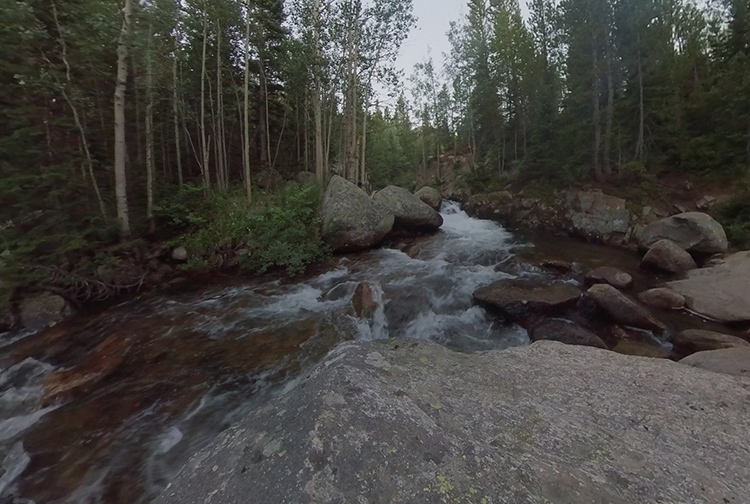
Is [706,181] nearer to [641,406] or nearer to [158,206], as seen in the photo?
[641,406]

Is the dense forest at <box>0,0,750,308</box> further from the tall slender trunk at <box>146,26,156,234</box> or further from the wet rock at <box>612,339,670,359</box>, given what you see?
the wet rock at <box>612,339,670,359</box>

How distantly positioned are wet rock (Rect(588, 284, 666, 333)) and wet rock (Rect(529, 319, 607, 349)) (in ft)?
3.14

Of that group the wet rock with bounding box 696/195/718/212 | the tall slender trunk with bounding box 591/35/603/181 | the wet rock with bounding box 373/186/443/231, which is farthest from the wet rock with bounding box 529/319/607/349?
the tall slender trunk with bounding box 591/35/603/181

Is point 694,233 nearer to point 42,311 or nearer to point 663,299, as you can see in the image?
point 663,299

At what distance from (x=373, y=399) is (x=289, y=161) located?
2325 centimetres

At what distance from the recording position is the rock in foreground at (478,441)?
6.38ft

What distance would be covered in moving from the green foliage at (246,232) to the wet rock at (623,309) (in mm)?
7734

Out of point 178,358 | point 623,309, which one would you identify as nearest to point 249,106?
point 178,358

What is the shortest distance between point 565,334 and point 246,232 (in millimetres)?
9675

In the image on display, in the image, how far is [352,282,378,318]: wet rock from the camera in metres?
7.01

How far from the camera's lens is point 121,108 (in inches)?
325

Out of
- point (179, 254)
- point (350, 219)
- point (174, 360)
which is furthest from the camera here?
point (350, 219)

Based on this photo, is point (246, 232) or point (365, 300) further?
point (246, 232)

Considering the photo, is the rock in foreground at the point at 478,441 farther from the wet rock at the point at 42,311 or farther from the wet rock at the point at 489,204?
the wet rock at the point at 489,204
